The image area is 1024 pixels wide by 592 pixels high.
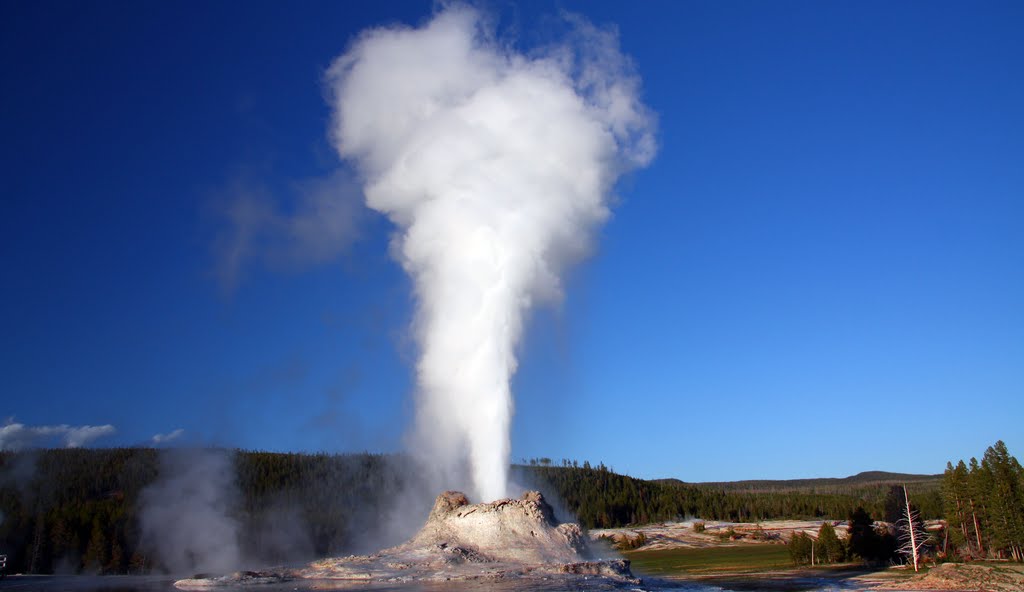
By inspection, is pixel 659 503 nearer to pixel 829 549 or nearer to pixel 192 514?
pixel 829 549

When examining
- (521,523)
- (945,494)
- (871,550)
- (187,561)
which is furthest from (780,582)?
(187,561)

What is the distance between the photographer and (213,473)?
66938 mm

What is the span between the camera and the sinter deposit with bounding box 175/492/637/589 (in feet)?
101

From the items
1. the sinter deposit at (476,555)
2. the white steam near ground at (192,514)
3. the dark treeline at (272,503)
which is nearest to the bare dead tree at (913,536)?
the sinter deposit at (476,555)

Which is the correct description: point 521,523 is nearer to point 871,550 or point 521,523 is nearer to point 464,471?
point 464,471

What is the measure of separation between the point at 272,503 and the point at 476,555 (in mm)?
59689

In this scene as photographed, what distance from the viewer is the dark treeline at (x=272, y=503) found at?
6153 cm

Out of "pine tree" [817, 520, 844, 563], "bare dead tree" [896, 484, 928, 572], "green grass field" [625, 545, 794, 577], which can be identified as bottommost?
"green grass field" [625, 545, 794, 577]

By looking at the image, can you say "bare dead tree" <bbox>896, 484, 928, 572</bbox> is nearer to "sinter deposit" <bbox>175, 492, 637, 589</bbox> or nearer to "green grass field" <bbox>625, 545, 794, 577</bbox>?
"green grass field" <bbox>625, 545, 794, 577</bbox>

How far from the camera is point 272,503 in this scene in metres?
85.6

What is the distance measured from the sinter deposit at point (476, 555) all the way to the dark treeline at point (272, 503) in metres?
15.3

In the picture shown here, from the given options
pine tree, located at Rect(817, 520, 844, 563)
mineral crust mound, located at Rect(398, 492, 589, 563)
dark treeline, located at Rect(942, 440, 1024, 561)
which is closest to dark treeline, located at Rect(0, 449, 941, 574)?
mineral crust mound, located at Rect(398, 492, 589, 563)

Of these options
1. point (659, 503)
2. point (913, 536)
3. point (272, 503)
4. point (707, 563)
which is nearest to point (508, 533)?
point (913, 536)

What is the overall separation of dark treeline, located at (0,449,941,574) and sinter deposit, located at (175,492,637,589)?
50.3 ft
